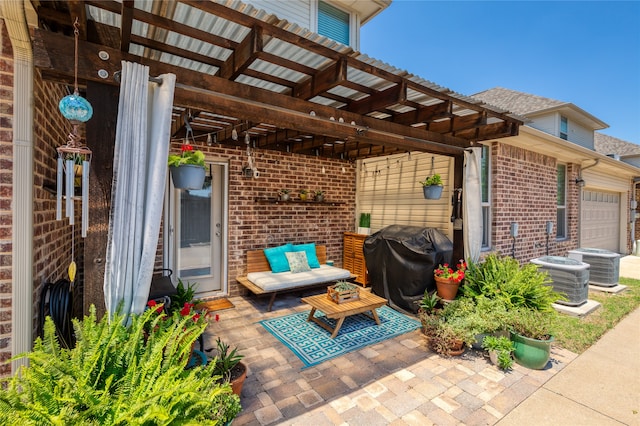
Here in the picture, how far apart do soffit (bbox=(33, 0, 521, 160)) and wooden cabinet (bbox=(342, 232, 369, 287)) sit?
112 inches

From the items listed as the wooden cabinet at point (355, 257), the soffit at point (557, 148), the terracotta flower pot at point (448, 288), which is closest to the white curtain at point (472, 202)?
the terracotta flower pot at point (448, 288)

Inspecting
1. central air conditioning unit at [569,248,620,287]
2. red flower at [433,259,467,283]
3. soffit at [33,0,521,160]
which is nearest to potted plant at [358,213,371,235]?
red flower at [433,259,467,283]

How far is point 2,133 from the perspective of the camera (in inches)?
71.5

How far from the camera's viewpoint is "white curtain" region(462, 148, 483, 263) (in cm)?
434

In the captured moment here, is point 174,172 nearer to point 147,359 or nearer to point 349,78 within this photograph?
point 147,359

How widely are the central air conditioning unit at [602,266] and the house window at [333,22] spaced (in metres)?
6.62

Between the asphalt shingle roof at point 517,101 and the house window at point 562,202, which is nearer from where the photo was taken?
the house window at point 562,202

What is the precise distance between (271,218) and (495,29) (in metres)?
5.85

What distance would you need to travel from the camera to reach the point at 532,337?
10.3ft

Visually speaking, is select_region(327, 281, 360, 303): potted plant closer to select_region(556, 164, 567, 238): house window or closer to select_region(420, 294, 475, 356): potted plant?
select_region(420, 294, 475, 356): potted plant

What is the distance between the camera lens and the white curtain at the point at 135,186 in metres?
1.86

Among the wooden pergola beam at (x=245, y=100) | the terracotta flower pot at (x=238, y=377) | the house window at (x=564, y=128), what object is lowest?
the terracotta flower pot at (x=238, y=377)

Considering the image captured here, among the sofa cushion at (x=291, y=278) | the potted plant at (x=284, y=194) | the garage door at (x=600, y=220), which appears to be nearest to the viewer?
the sofa cushion at (x=291, y=278)

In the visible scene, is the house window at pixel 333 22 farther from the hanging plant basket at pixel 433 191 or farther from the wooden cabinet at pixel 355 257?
the wooden cabinet at pixel 355 257
